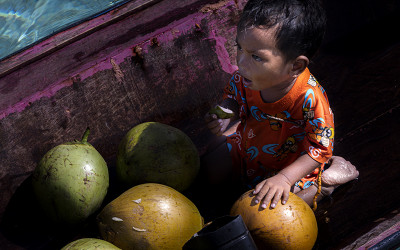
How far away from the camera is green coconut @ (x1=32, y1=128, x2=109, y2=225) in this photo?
5.86ft

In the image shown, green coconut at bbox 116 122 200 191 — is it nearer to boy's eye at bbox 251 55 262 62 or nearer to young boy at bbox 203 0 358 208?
young boy at bbox 203 0 358 208

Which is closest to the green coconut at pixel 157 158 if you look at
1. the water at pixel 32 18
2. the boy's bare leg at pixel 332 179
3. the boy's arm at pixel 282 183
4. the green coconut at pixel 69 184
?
the green coconut at pixel 69 184

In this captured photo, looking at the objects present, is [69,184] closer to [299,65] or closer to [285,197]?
[285,197]

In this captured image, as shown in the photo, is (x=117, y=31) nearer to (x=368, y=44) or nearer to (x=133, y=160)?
(x=133, y=160)

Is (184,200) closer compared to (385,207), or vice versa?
(184,200)

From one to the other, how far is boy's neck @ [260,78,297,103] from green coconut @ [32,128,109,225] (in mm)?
799

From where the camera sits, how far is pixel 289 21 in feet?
4.87

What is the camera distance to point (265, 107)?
184 cm

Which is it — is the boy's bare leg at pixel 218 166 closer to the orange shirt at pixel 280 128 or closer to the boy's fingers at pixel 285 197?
the orange shirt at pixel 280 128

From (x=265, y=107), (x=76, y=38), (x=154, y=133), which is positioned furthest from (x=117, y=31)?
(x=265, y=107)

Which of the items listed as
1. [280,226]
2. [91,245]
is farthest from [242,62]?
[91,245]

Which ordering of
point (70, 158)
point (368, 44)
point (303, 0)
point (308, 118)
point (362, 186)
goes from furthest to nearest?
point (368, 44) → point (362, 186) → point (70, 158) → point (308, 118) → point (303, 0)

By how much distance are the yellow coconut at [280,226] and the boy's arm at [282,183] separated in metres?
0.03

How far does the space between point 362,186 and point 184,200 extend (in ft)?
3.01
